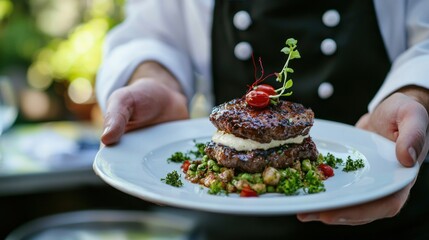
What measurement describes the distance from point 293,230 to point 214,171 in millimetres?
1292

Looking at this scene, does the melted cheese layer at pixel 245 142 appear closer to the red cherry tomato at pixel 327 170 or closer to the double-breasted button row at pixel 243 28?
the red cherry tomato at pixel 327 170

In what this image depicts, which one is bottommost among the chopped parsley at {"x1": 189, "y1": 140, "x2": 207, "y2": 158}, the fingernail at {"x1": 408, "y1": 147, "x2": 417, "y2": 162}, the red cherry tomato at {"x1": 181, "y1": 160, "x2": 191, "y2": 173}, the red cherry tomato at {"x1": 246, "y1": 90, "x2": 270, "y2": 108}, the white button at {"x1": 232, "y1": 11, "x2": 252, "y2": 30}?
the chopped parsley at {"x1": 189, "y1": 140, "x2": 207, "y2": 158}

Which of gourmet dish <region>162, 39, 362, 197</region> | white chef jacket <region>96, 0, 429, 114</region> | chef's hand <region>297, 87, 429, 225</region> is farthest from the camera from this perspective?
white chef jacket <region>96, 0, 429, 114</region>

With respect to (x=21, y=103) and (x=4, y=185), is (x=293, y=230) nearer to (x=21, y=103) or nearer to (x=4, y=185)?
(x=4, y=185)

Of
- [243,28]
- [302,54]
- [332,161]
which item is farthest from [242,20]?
[332,161]

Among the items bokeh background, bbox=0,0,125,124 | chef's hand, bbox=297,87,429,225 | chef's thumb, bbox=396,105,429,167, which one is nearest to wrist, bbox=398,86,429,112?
chef's hand, bbox=297,87,429,225

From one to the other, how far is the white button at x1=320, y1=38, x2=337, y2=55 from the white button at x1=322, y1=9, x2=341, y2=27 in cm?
8

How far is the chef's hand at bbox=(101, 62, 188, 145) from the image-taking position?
6.89ft

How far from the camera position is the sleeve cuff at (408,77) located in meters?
2.35

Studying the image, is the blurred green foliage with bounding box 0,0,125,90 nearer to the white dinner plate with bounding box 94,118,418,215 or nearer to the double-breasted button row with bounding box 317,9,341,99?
the double-breasted button row with bounding box 317,9,341,99

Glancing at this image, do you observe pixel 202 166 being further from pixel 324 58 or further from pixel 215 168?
pixel 324 58

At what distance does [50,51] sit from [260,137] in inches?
158

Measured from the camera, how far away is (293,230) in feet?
10.5

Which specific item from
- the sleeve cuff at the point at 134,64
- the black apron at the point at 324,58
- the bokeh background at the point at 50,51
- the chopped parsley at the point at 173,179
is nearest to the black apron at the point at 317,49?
the black apron at the point at 324,58
